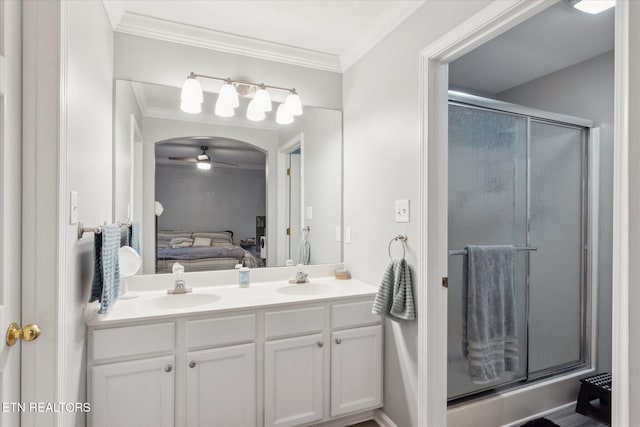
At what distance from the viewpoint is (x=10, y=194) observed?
3.24 ft

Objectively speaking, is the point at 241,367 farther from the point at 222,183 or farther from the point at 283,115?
the point at 283,115

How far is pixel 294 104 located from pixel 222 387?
1.69 m

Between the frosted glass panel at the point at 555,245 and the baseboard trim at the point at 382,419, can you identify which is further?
the frosted glass panel at the point at 555,245

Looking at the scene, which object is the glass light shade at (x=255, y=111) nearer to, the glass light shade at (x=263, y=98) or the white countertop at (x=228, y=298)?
the glass light shade at (x=263, y=98)

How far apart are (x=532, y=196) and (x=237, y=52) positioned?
215 centimetres

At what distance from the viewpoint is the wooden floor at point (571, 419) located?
1997 mm

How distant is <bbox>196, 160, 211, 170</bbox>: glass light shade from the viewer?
213 cm

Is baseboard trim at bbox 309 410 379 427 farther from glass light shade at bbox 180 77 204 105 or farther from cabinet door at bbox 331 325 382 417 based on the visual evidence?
glass light shade at bbox 180 77 204 105

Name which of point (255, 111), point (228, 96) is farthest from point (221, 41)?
point (255, 111)

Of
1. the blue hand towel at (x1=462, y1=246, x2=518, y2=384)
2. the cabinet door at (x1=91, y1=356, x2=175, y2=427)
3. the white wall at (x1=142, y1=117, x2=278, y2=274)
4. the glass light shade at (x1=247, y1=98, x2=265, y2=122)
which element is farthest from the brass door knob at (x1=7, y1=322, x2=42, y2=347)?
the blue hand towel at (x1=462, y1=246, x2=518, y2=384)

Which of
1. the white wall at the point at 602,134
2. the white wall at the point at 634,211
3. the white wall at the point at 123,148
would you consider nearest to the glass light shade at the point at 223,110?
the white wall at the point at 123,148

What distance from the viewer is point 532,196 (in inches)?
87.2

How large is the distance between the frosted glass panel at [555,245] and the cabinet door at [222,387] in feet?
5.98

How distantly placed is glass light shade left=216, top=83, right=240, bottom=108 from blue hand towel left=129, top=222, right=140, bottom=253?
90 centimetres
